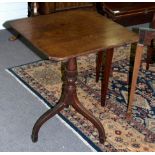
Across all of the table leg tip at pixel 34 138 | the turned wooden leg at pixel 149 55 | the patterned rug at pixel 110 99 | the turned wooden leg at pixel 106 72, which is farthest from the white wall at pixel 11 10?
the table leg tip at pixel 34 138

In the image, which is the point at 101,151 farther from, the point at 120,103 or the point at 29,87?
the point at 29,87

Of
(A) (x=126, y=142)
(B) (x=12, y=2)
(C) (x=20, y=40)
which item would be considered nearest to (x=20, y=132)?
(A) (x=126, y=142)

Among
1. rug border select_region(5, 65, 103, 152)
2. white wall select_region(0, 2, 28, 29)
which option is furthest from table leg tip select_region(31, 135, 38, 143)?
white wall select_region(0, 2, 28, 29)

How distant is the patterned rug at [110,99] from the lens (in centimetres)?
204

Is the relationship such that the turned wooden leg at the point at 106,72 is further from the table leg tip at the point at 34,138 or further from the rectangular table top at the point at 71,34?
the table leg tip at the point at 34,138

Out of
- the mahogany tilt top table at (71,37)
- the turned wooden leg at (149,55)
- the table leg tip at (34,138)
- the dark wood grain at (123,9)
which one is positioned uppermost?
the mahogany tilt top table at (71,37)

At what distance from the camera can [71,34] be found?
185cm

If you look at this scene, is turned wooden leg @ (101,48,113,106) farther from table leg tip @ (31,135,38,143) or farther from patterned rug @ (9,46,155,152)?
table leg tip @ (31,135,38,143)

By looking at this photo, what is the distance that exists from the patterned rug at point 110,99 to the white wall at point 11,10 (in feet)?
3.59

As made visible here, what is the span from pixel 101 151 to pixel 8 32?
2.24 m

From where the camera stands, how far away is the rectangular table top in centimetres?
167

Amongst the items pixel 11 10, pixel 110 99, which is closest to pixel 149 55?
pixel 110 99

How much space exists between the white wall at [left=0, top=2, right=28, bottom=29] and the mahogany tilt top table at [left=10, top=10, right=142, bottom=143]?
1796 millimetres

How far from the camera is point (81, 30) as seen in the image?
75.2 inches
